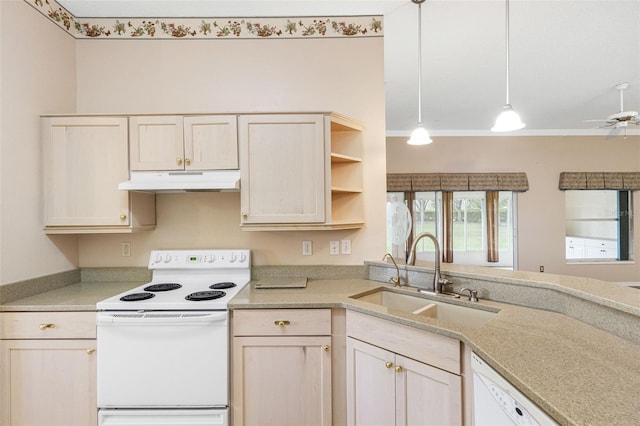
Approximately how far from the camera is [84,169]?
1.90 metres

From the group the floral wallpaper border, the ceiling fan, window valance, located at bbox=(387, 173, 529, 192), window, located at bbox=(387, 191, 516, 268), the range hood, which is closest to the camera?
the range hood

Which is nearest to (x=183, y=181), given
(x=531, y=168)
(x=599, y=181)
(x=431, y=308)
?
(x=431, y=308)

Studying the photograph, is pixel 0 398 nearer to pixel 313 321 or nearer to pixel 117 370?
pixel 117 370

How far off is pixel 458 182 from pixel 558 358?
4622 mm

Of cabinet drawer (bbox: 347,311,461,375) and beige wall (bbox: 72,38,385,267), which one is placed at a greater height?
beige wall (bbox: 72,38,385,267)

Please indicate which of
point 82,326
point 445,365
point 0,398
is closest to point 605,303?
point 445,365

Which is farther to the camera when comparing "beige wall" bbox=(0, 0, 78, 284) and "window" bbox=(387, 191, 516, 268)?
"window" bbox=(387, 191, 516, 268)

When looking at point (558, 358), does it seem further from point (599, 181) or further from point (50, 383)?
point (599, 181)

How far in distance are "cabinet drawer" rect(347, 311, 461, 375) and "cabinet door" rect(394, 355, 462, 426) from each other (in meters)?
0.04

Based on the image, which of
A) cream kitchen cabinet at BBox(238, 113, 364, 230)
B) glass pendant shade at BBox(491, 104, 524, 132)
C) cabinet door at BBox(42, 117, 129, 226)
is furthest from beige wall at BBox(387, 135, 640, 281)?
cabinet door at BBox(42, 117, 129, 226)

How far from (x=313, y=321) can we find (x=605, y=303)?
127 cm

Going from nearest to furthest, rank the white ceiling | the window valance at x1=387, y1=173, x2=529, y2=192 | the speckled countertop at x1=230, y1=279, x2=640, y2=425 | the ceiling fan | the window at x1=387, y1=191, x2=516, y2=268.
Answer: the speckled countertop at x1=230, y1=279, x2=640, y2=425 → the white ceiling → the ceiling fan → the window valance at x1=387, y1=173, x2=529, y2=192 → the window at x1=387, y1=191, x2=516, y2=268

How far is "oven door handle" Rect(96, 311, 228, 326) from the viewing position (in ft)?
5.18

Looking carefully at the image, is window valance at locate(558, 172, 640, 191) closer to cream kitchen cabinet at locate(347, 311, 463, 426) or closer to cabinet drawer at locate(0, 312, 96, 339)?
cream kitchen cabinet at locate(347, 311, 463, 426)
